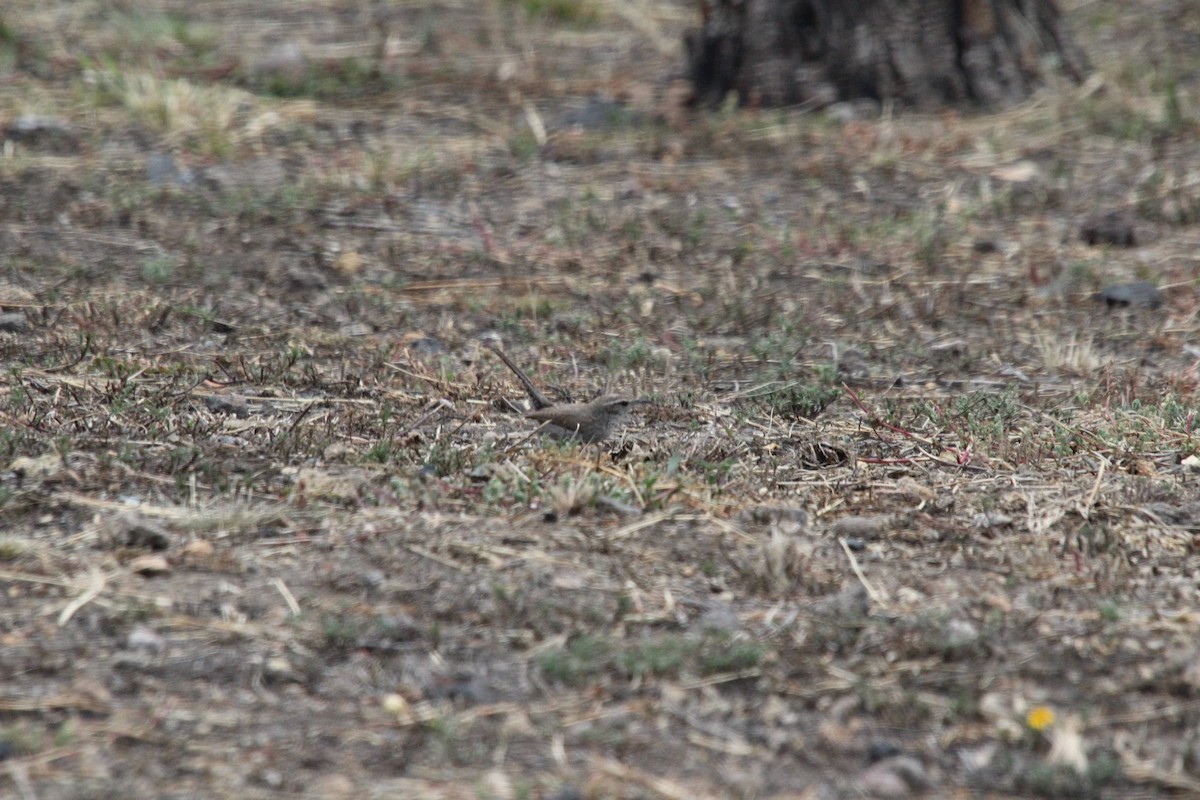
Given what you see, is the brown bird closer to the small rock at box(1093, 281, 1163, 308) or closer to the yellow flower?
the yellow flower

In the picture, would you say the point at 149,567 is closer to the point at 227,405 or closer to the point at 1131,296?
the point at 227,405

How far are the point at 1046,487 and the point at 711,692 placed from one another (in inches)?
60.8

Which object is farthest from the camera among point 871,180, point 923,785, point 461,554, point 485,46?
point 485,46

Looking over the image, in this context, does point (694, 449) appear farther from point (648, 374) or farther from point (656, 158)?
point (656, 158)

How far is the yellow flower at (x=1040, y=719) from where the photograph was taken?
3100 mm

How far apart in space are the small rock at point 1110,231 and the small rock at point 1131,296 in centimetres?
61

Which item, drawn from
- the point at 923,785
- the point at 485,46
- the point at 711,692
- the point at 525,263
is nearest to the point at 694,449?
the point at 711,692

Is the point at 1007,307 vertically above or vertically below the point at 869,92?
below

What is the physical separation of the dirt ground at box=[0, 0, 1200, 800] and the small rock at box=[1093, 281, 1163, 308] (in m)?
0.01

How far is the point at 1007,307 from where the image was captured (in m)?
6.57

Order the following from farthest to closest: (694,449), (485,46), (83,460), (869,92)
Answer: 1. (485,46)
2. (869,92)
3. (694,449)
4. (83,460)

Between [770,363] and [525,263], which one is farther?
[525,263]

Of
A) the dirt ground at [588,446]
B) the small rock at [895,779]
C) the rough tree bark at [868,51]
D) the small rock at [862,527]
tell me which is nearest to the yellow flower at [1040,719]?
the dirt ground at [588,446]

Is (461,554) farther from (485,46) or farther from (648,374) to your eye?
(485,46)
